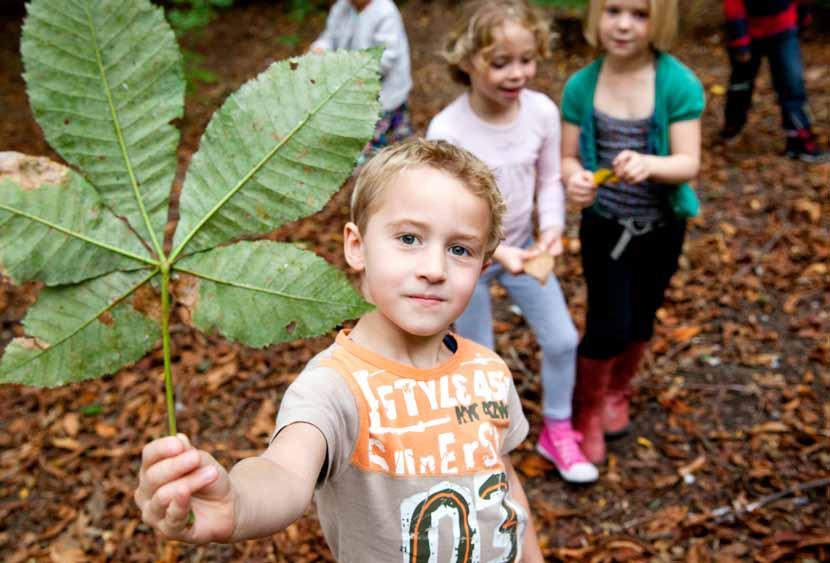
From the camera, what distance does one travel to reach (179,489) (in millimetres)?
657

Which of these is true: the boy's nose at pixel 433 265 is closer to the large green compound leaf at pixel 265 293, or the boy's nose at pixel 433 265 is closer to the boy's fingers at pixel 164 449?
the large green compound leaf at pixel 265 293

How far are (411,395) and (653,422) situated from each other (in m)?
2.26

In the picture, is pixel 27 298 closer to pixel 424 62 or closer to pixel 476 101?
pixel 476 101

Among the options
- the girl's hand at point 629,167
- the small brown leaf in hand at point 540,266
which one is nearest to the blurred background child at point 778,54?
the girl's hand at point 629,167

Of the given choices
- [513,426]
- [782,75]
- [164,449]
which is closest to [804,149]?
[782,75]

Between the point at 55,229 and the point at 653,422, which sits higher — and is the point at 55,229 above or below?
above

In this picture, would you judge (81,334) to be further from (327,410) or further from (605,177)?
(605,177)

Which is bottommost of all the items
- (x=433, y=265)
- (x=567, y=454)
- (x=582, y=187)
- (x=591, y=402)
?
(x=567, y=454)

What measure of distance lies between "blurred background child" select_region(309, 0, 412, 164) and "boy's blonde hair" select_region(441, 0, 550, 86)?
4.32 feet

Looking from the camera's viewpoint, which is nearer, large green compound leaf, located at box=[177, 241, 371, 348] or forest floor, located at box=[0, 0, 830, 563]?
large green compound leaf, located at box=[177, 241, 371, 348]

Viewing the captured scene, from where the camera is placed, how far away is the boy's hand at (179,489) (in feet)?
2.17

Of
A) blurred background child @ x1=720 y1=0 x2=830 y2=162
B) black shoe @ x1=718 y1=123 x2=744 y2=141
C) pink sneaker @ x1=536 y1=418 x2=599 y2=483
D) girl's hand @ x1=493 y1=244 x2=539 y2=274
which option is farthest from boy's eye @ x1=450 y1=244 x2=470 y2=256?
black shoe @ x1=718 y1=123 x2=744 y2=141

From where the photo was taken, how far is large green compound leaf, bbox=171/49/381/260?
2.76 ft

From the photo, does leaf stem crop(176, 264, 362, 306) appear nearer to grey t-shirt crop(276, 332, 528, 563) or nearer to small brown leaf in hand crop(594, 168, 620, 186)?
grey t-shirt crop(276, 332, 528, 563)
